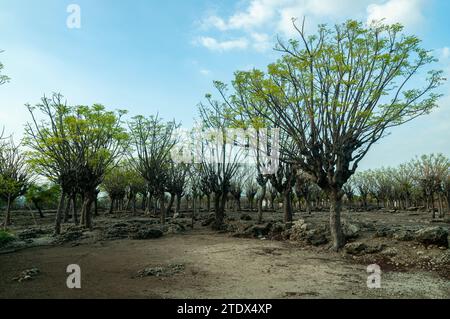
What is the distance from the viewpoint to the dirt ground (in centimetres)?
644

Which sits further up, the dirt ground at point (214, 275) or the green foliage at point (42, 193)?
the green foliage at point (42, 193)

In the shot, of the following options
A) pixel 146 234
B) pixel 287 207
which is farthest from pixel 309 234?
pixel 146 234

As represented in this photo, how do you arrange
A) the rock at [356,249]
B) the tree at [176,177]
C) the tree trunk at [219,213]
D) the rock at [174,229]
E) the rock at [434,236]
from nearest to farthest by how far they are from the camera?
the rock at [434,236] < the rock at [356,249] < the rock at [174,229] < the tree trunk at [219,213] < the tree at [176,177]

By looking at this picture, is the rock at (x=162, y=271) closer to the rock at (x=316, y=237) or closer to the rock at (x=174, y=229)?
the rock at (x=316, y=237)

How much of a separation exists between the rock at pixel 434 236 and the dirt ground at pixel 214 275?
420 mm

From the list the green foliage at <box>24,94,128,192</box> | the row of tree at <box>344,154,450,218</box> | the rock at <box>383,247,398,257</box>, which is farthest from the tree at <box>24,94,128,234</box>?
the row of tree at <box>344,154,450,218</box>

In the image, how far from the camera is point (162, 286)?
22.7ft

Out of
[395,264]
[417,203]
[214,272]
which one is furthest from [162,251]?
[417,203]

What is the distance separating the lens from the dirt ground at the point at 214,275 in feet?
21.1

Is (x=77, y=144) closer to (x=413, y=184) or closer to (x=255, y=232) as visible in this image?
(x=255, y=232)

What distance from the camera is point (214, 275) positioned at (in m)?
8.02

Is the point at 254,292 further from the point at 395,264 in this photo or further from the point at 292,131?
the point at 292,131

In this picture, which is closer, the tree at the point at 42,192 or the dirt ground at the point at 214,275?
the dirt ground at the point at 214,275

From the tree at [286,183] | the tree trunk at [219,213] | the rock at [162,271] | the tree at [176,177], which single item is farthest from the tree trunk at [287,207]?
the tree at [176,177]
